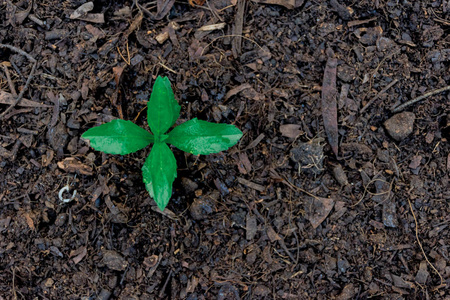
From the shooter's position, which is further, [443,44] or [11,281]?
[443,44]

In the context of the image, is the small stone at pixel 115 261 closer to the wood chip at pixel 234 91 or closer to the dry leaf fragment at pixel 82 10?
the wood chip at pixel 234 91

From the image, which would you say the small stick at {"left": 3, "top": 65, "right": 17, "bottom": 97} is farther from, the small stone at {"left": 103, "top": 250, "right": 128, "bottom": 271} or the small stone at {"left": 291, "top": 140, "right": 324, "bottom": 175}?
the small stone at {"left": 291, "top": 140, "right": 324, "bottom": 175}

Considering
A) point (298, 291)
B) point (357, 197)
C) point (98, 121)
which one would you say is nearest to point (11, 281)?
point (98, 121)

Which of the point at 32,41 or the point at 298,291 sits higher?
the point at 32,41

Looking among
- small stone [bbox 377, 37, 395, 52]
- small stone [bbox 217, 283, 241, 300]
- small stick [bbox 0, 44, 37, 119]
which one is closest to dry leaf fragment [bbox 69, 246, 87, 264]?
small stone [bbox 217, 283, 241, 300]

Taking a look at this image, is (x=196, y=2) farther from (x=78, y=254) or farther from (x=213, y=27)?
(x=78, y=254)

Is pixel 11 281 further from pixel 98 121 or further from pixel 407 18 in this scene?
pixel 407 18
